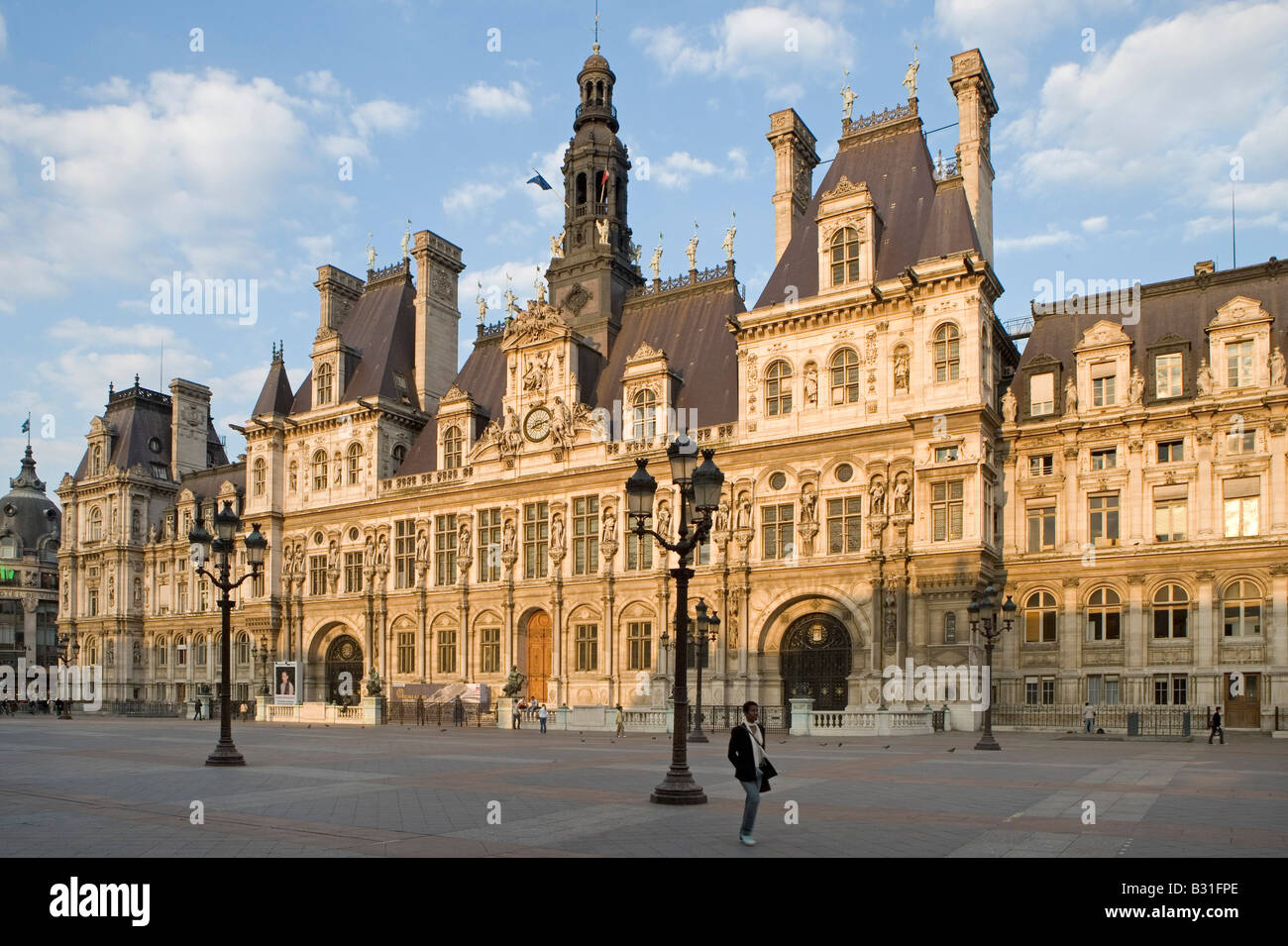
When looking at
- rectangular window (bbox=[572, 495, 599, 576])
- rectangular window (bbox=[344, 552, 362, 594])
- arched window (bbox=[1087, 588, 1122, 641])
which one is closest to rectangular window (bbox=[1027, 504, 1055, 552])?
arched window (bbox=[1087, 588, 1122, 641])

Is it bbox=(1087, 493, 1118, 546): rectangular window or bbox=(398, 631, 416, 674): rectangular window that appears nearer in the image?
bbox=(1087, 493, 1118, 546): rectangular window

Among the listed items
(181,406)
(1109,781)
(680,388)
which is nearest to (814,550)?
(680,388)

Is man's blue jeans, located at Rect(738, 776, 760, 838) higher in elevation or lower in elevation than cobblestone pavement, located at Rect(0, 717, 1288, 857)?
higher

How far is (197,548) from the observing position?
103ft

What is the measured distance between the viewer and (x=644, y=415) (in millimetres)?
52625

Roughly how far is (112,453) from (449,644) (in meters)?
40.8

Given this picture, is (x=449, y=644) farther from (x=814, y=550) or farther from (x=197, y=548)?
(x=197, y=548)

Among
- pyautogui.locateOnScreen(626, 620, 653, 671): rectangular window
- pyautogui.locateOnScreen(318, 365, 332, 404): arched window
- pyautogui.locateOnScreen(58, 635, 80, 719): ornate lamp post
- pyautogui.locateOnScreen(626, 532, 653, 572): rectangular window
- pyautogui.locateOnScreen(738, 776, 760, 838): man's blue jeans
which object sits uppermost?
pyautogui.locateOnScreen(318, 365, 332, 404): arched window

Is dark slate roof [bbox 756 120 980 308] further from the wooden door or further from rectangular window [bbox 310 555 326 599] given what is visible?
rectangular window [bbox 310 555 326 599]

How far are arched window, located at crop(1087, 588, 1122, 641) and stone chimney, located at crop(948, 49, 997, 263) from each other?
14996mm

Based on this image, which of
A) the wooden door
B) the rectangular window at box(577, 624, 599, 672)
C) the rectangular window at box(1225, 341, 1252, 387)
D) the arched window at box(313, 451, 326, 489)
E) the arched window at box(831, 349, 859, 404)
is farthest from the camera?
the arched window at box(313, 451, 326, 489)

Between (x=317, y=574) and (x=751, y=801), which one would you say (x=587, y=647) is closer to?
(x=317, y=574)

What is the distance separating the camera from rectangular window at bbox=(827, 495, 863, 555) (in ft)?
149

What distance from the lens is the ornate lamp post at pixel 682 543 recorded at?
1720 cm
